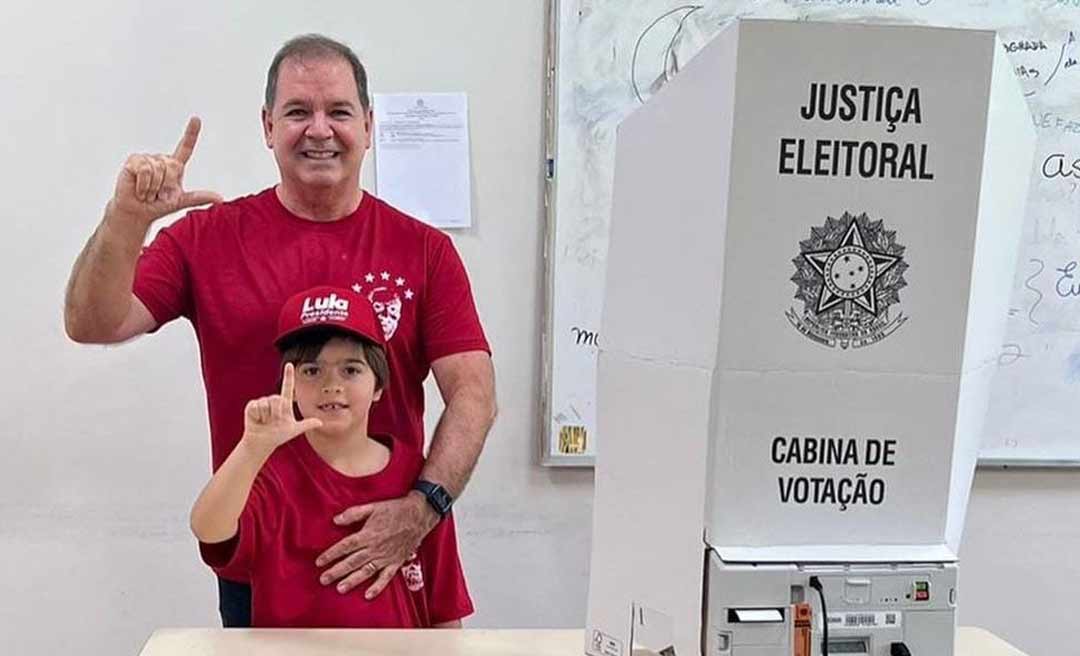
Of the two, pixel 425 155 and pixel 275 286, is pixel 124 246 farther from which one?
pixel 425 155

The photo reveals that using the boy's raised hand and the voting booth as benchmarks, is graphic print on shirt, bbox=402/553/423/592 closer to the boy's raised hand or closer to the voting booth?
the boy's raised hand

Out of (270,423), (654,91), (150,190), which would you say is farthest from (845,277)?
(654,91)

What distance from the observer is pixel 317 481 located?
159cm

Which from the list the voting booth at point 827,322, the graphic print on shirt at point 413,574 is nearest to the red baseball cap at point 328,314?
the graphic print on shirt at point 413,574

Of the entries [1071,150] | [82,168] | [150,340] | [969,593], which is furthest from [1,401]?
[1071,150]

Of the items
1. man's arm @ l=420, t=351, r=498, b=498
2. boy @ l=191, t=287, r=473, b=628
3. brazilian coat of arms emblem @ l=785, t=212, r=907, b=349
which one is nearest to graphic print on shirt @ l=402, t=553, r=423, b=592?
boy @ l=191, t=287, r=473, b=628

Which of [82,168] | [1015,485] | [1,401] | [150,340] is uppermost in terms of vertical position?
[82,168]

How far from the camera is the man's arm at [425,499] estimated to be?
1574 millimetres

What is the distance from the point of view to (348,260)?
5.97 ft

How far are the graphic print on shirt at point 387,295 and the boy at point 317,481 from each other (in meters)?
0.09

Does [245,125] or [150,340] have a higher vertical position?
[245,125]

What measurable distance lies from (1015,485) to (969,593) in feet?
0.99

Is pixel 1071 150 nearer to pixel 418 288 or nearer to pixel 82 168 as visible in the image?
pixel 418 288

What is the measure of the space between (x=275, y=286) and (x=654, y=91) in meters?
1.04
